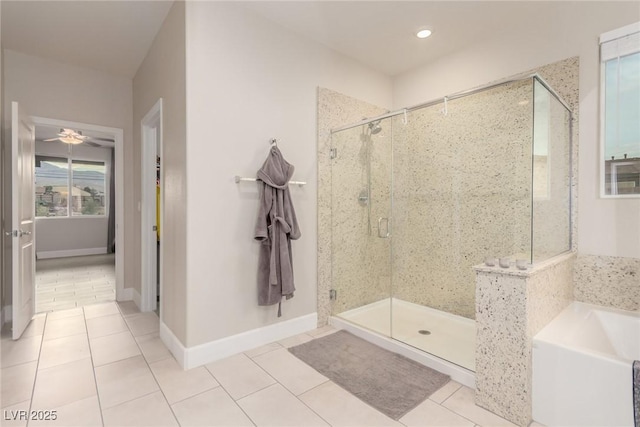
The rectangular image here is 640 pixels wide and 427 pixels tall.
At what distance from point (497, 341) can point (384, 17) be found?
2.64 metres

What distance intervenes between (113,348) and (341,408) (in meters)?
2.01

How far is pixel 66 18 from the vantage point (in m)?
2.63

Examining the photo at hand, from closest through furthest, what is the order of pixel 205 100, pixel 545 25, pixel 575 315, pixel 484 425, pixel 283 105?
pixel 484 425, pixel 575 315, pixel 205 100, pixel 545 25, pixel 283 105

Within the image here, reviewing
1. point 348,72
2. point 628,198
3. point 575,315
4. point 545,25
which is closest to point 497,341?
point 575,315

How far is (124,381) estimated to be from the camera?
6.77 feet

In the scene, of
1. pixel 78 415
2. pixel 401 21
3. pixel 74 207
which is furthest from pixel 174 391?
pixel 74 207

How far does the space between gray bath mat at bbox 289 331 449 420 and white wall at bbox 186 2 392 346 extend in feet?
1.53

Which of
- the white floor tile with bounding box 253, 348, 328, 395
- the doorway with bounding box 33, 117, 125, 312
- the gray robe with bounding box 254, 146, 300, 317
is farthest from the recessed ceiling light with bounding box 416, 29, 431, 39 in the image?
the doorway with bounding box 33, 117, 125, 312

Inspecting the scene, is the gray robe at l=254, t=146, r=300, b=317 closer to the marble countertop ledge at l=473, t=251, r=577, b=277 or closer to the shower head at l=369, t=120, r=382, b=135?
the shower head at l=369, t=120, r=382, b=135

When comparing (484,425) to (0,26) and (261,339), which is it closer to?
(261,339)

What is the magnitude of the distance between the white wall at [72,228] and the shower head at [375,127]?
23.4 ft

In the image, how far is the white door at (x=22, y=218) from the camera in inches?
104

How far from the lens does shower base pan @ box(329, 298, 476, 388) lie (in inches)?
87.7

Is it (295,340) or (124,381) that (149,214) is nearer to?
(124,381)
